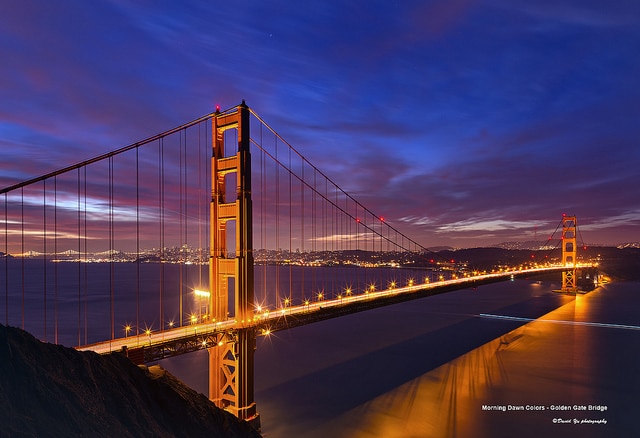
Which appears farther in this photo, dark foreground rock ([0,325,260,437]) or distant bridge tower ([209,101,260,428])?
distant bridge tower ([209,101,260,428])

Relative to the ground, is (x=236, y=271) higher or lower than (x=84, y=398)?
higher

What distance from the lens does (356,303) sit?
2569cm

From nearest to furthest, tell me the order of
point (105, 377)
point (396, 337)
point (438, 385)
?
point (105, 377)
point (438, 385)
point (396, 337)

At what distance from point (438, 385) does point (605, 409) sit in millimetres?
9633

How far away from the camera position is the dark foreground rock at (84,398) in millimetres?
6105

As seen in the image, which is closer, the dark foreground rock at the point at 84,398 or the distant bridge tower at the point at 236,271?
the dark foreground rock at the point at 84,398

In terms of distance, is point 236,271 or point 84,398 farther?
point 236,271

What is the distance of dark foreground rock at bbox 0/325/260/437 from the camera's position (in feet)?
20.0

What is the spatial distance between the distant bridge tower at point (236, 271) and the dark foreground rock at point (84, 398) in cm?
457

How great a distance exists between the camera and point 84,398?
729 centimetres

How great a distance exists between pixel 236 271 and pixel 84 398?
906cm

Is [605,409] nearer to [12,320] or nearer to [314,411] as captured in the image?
[314,411]

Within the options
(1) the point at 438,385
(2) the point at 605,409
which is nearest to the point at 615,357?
(2) the point at 605,409

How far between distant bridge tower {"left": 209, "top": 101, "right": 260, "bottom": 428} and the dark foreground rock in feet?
15.0
